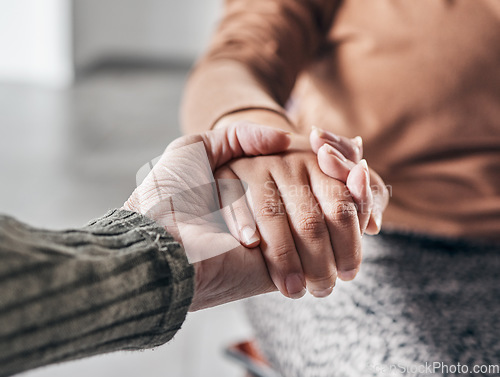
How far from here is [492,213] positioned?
504 millimetres

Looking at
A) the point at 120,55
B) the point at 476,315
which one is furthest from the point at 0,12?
the point at 476,315

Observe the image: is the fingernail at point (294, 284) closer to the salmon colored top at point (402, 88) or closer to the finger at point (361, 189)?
the finger at point (361, 189)

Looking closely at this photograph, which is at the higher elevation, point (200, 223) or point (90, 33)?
point (200, 223)

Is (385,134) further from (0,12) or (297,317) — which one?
(0,12)

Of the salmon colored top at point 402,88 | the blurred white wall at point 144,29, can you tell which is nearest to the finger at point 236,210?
the salmon colored top at point 402,88

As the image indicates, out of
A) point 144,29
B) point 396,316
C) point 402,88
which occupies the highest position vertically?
point 402,88

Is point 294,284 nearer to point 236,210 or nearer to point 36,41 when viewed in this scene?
point 236,210

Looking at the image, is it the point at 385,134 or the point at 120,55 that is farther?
the point at 120,55

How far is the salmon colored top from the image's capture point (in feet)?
1.57

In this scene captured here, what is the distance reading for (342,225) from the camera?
302mm

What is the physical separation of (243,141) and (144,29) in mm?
2790

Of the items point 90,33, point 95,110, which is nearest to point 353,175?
point 95,110

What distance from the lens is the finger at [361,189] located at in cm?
31

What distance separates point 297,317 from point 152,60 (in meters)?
2.78
